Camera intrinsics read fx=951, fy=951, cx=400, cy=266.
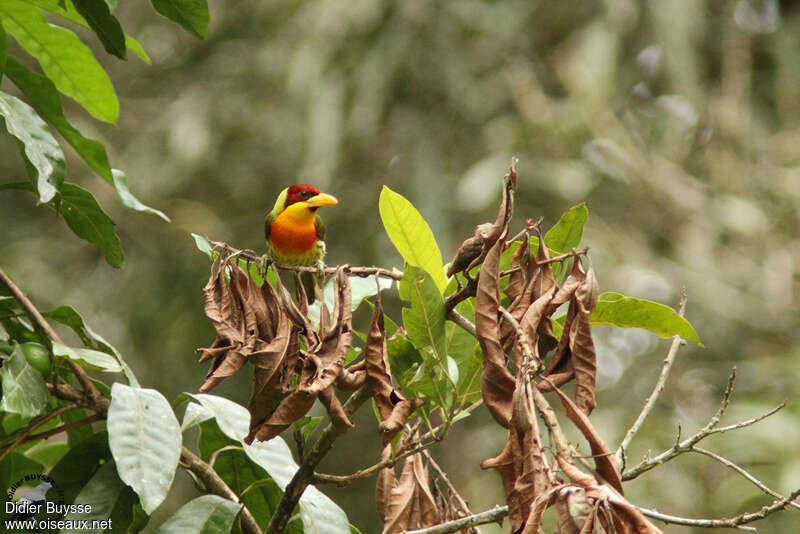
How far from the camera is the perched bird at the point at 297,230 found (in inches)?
164

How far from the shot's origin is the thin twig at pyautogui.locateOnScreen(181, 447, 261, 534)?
2072mm

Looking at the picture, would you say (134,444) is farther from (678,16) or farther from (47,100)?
(678,16)

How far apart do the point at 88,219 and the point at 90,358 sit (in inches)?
16.3

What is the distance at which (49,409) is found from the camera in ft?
7.18

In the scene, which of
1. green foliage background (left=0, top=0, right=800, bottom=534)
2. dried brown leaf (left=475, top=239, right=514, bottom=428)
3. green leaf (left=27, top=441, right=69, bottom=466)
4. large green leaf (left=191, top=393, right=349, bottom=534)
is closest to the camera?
dried brown leaf (left=475, top=239, right=514, bottom=428)

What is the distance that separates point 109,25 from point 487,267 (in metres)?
1.15

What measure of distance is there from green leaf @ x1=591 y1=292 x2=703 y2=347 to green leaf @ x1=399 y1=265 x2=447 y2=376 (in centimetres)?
31

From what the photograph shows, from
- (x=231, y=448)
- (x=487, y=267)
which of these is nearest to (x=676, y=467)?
(x=231, y=448)

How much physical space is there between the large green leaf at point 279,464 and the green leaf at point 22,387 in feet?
1.11

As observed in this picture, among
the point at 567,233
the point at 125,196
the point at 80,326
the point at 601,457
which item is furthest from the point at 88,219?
the point at 601,457

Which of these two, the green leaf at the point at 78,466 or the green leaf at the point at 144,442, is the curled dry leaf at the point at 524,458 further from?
the green leaf at the point at 78,466

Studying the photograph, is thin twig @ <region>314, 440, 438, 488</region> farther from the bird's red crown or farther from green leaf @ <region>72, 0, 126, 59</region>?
the bird's red crown

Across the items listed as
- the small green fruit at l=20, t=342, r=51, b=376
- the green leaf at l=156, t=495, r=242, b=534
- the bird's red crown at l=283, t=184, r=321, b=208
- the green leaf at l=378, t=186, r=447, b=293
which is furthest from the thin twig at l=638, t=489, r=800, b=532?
the bird's red crown at l=283, t=184, r=321, b=208

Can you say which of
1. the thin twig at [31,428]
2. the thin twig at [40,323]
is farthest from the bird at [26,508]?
the thin twig at [40,323]
